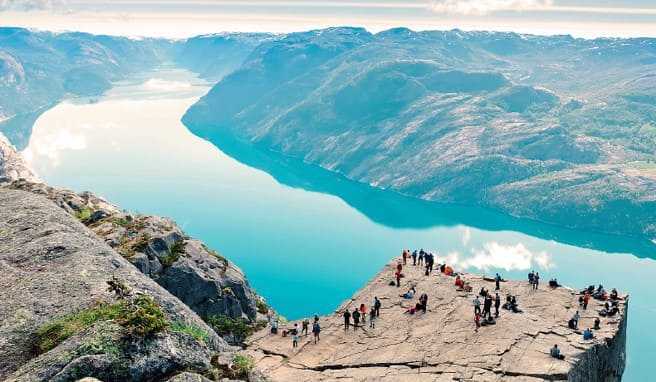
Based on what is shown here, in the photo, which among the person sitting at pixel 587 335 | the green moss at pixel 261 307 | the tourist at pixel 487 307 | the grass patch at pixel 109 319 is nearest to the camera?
the grass patch at pixel 109 319

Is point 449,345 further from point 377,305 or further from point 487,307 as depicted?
point 377,305

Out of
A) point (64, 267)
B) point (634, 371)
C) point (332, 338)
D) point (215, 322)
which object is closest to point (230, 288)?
point (215, 322)

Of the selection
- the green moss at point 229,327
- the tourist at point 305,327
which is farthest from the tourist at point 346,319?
the green moss at point 229,327

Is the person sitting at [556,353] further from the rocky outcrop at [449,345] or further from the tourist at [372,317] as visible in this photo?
the tourist at [372,317]

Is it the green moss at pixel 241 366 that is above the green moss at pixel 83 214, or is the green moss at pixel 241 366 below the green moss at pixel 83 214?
below

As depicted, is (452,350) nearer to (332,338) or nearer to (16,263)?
(332,338)

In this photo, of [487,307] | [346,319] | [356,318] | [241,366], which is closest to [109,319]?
[241,366]

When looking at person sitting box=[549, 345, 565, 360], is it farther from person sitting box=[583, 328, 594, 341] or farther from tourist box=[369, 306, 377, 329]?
tourist box=[369, 306, 377, 329]
